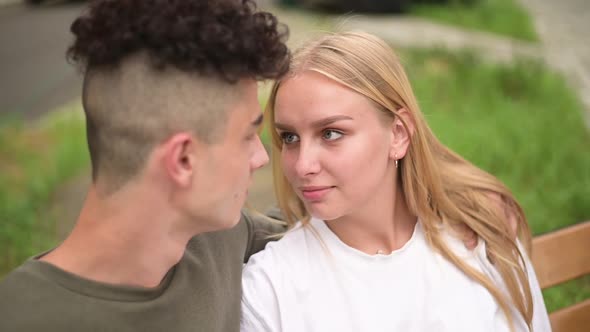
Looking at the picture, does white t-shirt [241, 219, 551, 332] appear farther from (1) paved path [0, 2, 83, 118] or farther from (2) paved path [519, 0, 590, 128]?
(1) paved path [0, 2, 83, 118]

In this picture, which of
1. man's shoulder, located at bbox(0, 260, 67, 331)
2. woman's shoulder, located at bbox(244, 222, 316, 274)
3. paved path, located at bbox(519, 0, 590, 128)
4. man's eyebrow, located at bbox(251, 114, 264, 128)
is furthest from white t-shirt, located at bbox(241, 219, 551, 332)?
paved path, located at bbox(519, 0, 590, 128)

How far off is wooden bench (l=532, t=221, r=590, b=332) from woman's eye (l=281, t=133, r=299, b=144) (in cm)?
104

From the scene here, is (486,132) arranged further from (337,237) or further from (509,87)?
(337,237)

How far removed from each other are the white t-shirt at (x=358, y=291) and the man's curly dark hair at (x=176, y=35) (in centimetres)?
76

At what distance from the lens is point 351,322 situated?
206 centimetres

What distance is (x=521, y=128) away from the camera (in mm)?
5422

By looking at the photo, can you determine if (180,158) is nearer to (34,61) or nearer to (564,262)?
(564,262)

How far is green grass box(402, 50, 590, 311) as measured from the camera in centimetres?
445

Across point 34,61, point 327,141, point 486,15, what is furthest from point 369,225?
point 486,15

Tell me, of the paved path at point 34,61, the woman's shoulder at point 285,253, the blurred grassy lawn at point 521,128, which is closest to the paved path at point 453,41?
the blurred grassy lawn at point 521,128

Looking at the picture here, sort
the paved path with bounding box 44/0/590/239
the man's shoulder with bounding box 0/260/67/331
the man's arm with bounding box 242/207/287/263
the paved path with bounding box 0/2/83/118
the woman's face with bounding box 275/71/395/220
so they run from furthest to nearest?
the paved path with bounding box 0/2/83/118
the paved path with bounding box 44/0/590/239
the man's arm with bounding box 242/207/287/263
the woman's face with bounding box 275/71/395/220
the man's shoulder with bounding box 0/260/67/331

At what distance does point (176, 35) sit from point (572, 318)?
6.20 ft

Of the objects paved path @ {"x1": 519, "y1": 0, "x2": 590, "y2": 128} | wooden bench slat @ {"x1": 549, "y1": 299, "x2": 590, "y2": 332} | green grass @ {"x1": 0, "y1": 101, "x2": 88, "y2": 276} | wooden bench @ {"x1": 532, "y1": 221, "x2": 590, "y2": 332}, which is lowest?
green grass @ {"x1": 0, "y1": 101, "x2": 88, "y2": 276}

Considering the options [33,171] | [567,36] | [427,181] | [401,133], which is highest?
[401,133]
